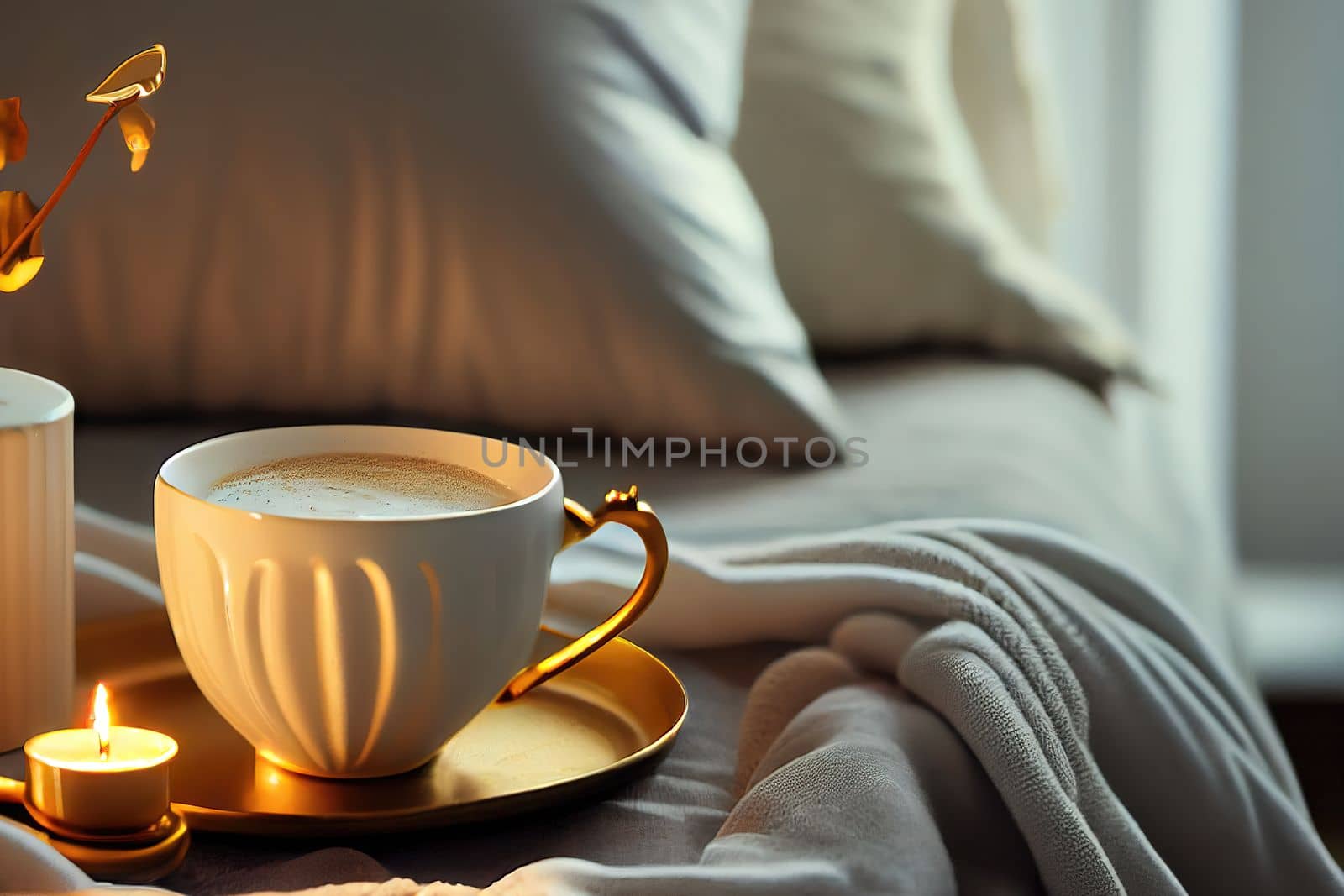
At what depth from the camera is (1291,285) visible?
79.9 inches

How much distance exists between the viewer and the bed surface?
0.45 m

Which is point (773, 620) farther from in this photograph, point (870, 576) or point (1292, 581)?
point (1292, 581)

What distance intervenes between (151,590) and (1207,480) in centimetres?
170

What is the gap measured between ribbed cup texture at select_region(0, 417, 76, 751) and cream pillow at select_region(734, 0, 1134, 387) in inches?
30.2

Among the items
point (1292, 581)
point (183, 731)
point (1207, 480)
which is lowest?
point (1292, 581)

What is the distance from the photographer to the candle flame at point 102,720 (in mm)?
415

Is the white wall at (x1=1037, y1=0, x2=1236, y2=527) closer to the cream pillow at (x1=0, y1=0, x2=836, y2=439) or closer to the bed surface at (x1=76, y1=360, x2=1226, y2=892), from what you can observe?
the bed surface at (x1=76, y1=360, x2=1226, y2=892)

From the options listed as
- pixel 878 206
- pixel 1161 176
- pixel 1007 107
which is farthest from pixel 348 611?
pixel 1161 176

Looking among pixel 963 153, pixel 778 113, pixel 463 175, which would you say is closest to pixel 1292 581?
pixel 963 153

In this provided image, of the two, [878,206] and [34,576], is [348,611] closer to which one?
[34,576]

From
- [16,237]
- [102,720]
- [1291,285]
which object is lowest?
[1291,285]

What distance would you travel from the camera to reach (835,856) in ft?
1.35

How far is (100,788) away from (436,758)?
0.12m

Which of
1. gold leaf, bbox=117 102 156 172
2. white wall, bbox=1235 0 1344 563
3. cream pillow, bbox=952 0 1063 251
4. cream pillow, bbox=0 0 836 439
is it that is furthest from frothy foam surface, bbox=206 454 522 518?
white wall, bbox=1235 0 1344 563
